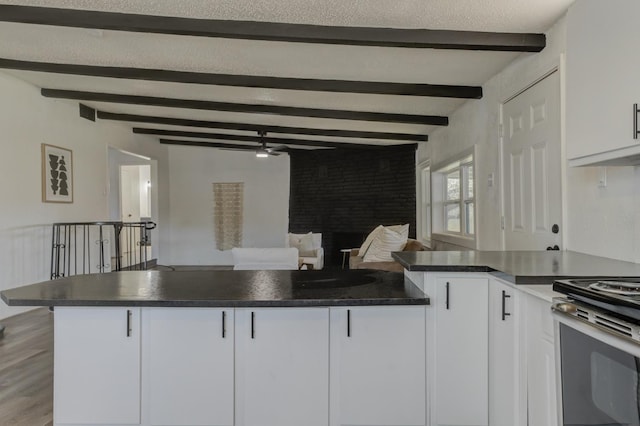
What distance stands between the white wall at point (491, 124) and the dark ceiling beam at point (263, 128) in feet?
4.34

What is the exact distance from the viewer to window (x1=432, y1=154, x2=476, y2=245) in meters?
4.20

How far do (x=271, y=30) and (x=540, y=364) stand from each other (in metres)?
2.41

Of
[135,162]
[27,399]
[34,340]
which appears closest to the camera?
[27,399]

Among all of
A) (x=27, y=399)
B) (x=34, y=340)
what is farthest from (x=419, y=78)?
(x=34, y=340)

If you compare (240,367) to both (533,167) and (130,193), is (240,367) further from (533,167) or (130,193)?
(130,193)

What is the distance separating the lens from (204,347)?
1711 millimetres

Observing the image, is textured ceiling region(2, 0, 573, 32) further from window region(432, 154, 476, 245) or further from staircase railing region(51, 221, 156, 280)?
staircase railing region(51, 221, 156, 280)

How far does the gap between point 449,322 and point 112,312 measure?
1597mm

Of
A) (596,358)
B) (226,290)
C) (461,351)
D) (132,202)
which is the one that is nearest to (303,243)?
(226,290)

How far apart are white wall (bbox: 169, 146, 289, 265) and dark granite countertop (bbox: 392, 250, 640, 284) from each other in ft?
20.1

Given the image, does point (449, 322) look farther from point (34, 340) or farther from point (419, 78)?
point (34, 340)

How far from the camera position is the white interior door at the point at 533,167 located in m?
2.34

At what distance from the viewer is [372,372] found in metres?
1.72

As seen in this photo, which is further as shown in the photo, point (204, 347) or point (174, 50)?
point (174, 50)
